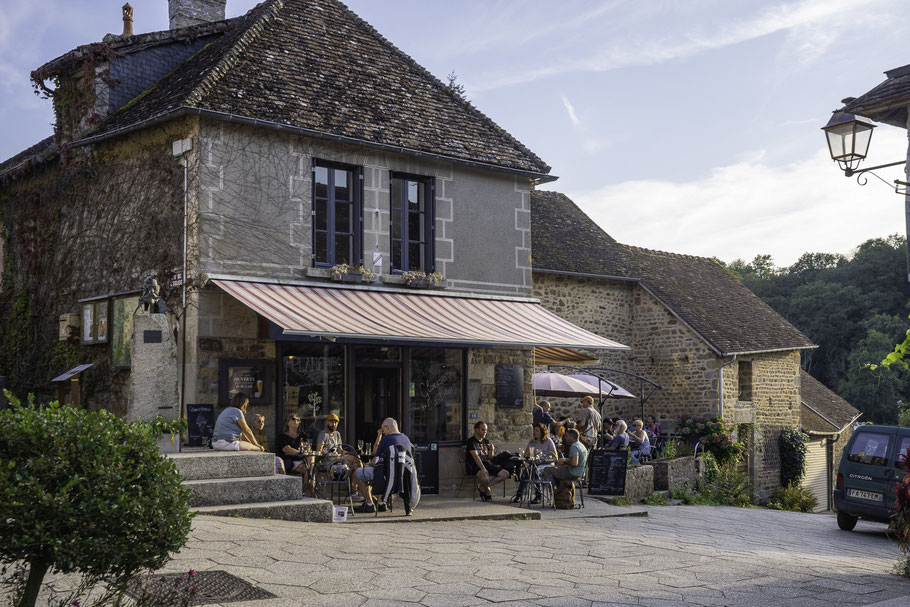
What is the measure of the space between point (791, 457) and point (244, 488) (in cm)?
1969

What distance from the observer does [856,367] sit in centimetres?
4641

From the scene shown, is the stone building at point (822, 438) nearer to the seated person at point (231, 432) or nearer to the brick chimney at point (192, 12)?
the brick chimney at point (192, 12)

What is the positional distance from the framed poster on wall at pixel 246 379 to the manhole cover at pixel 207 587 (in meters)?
5.98

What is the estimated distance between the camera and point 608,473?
608 inches

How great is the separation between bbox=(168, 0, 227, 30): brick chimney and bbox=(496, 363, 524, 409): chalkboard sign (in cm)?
839

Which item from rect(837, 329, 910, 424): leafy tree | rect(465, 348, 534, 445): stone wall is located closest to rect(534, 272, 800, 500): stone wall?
rect(465, 348, 534, 445): stone wall

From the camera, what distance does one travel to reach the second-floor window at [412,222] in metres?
14.8

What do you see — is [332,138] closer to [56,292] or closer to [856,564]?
[56,292]

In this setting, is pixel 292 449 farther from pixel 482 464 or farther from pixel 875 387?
pixel 875 387

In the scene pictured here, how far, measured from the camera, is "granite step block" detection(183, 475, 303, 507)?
9.81 metres

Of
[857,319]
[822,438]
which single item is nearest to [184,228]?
[822,438]

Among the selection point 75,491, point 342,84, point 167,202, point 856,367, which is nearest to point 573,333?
point 342,84

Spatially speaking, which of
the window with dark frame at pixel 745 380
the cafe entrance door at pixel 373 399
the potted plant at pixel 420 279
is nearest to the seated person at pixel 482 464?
the cafe entrance door at pixel 373 399

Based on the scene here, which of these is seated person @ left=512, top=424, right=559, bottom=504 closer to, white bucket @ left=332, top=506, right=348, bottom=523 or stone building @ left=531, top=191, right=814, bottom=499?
white bucket @ left=332, top=506, right=348, bottom=523
